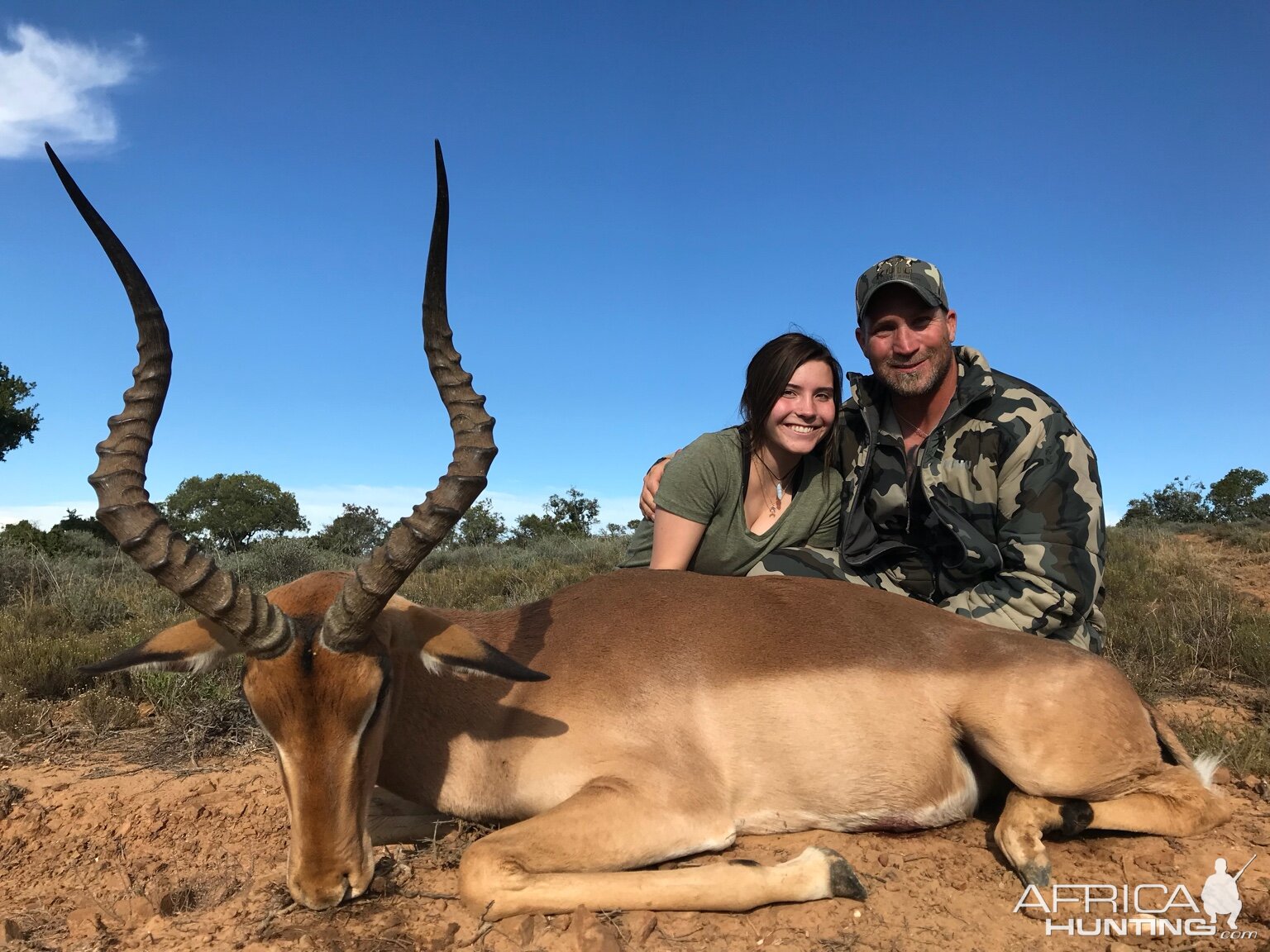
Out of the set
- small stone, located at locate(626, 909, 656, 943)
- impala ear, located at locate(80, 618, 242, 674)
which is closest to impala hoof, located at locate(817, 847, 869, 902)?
small stone, located at locate(626, 909, 656, 943)

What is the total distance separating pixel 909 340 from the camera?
18.5 feet

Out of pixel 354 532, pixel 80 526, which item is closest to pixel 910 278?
pixel 354 532

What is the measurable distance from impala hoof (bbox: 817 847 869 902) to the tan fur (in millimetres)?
84

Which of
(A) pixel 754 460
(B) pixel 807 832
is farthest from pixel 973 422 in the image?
(B) pixel 807 832

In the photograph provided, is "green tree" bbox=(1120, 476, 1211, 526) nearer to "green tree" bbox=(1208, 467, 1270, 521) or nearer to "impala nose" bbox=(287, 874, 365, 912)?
"green tree" bbox=(1208, 467, 1270, 521)

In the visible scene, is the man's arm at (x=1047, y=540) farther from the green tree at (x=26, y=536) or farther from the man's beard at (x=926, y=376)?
the green tree at (x=26, y=536)

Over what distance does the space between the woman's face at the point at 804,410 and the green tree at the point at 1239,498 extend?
21.6 meters

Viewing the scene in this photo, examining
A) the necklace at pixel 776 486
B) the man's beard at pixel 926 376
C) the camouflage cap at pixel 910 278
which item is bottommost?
the necklace at pixel 776 486

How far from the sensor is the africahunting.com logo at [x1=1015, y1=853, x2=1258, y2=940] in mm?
3139

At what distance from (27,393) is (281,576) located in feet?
54.9

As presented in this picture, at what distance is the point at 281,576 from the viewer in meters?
13.5

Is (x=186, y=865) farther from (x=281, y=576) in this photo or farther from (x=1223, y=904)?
(x=281, y=576)

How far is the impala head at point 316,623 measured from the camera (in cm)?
305

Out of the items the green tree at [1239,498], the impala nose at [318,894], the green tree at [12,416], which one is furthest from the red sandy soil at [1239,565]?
the green tree at [12,416]
